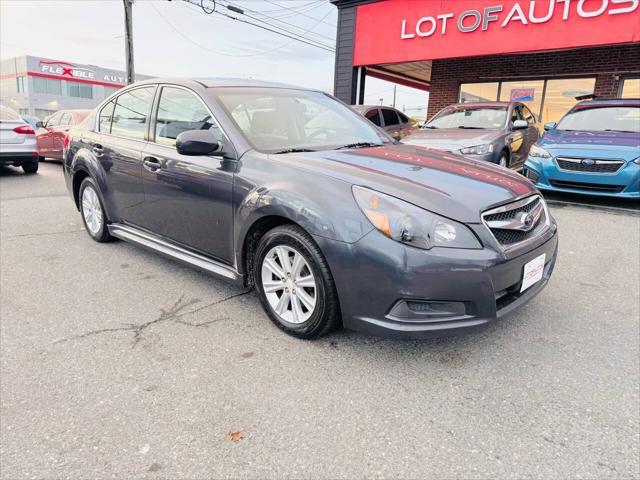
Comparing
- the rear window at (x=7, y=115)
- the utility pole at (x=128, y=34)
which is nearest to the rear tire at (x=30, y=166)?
the rear window at (x=7, y=115)

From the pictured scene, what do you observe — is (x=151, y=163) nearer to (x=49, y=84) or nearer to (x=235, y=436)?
(x=235, y=436)

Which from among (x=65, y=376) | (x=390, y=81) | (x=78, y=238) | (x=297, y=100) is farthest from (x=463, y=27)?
(x=65, y=376)

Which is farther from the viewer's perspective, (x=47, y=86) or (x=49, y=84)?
(x=49, y=84)

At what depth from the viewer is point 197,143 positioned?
2.98 meters

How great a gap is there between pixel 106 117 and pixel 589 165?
6132mm

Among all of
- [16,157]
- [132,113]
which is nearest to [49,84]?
[16,157]

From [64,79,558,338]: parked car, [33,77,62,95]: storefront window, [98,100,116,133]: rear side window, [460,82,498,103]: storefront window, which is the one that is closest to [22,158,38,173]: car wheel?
[98,100,116,133]: rear side window

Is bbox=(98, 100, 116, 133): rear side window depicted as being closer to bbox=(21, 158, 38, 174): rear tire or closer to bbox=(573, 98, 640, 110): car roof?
bbox=(21, 158, 38, 174): rear tire

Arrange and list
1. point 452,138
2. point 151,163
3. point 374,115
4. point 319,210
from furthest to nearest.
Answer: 1. point 374,115
2. point 452,138
3. point 151,163
4. point 319,210

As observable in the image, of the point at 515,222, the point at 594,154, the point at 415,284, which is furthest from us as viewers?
the point at 594,154

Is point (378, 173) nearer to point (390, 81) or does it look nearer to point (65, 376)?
point (65, 376)

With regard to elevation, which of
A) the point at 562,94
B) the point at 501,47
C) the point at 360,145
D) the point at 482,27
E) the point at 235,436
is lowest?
the point at 235,436

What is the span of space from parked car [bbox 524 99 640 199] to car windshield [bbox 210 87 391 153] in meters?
3.94

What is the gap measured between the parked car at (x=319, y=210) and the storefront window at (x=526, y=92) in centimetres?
1056
